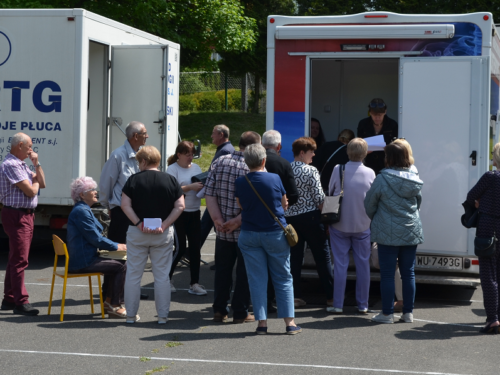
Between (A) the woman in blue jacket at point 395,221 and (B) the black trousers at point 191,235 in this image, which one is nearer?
→ (A) the woman in blue jacket at point 395,221

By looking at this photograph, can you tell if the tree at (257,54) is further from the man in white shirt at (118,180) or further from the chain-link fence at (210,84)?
the man in white shirt at (118,180)

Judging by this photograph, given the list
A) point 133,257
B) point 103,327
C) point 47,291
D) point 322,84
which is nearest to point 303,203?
point 133,257

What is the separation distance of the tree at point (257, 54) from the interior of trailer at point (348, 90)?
15.4 metres

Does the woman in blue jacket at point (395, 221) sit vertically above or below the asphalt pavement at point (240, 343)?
above

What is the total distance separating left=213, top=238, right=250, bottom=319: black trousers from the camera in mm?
6266

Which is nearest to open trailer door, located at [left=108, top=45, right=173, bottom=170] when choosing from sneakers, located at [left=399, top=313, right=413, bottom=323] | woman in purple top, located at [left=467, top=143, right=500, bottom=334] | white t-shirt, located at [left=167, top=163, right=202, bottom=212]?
white t-shirt, located at [left=167, top=163, right=202, bottom=212]

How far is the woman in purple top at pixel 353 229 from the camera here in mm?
6539

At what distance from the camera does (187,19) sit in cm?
1850

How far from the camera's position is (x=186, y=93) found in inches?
1191

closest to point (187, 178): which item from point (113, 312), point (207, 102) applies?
point (113, 312)

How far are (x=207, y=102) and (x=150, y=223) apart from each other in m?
22.9

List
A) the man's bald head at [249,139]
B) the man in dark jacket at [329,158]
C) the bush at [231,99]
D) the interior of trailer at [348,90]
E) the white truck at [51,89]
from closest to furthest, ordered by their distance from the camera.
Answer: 1. the man's bald head at [249,139]
2. the man in dark jacket at [329,158]
3. the white truck at [51,89]
4. the interior of trailer at [348,90]
5. the bush at [231,99]

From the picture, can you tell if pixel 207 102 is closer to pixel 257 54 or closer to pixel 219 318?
pixel 257 54

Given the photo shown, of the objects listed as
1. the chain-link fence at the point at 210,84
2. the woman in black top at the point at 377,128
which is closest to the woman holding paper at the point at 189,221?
the woman in black top at the point at 377,128
